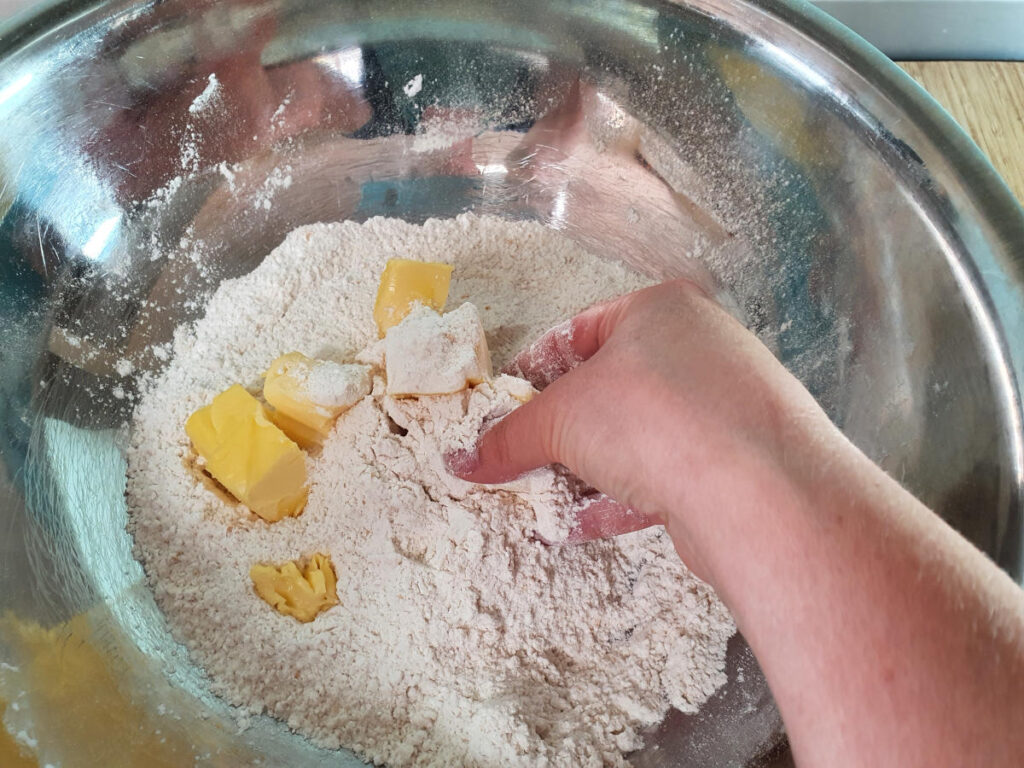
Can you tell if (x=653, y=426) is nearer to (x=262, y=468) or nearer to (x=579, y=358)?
(x=579, y=358)

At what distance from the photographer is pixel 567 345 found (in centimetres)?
94

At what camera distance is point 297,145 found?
1.25m

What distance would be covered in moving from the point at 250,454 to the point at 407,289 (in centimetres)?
33

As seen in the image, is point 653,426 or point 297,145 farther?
point 297,145

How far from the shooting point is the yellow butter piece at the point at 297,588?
3.03ft

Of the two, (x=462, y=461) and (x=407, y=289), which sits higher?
(x=407, y=289)

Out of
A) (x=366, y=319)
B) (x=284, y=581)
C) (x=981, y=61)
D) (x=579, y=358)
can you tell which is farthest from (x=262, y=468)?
(x=981, y=61)

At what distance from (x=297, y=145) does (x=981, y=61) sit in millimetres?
1436

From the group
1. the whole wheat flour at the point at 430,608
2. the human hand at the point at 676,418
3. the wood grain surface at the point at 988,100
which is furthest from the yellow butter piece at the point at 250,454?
the wood grain surface at the point at 988,100

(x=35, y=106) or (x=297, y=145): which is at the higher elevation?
(x=35, y=106)

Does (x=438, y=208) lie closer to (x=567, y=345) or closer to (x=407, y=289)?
(x=407, y=289)

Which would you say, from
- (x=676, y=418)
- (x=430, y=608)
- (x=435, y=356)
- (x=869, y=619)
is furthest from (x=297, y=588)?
(x=869, y=619)

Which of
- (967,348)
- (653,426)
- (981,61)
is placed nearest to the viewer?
(653,426)

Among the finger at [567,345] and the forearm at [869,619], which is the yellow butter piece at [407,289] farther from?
the forearm at [869,619]
